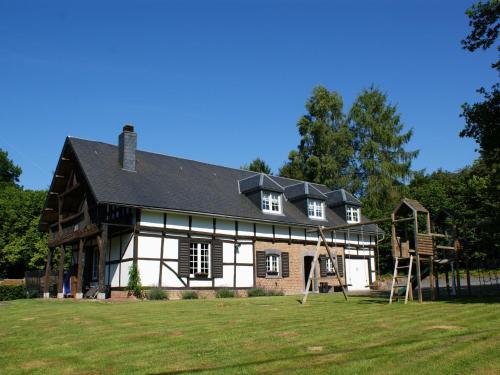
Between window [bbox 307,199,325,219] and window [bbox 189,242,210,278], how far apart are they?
7.66 m

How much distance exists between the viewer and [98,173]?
2200 cm

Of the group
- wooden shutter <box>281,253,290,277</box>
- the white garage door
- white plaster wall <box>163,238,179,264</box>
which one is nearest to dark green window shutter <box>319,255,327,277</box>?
the white garage door

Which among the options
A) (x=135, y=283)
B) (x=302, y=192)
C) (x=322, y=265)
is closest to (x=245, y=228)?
(x=302, y=192)

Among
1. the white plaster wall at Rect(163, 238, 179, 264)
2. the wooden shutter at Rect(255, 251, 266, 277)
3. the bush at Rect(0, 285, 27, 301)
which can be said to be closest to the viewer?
the white plaster wall at Rect(163, 238, 179, 264)

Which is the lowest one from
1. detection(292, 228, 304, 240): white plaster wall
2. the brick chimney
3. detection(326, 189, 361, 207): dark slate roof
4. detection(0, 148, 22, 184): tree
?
detection(292, 228, 304, 240): white plaster wall

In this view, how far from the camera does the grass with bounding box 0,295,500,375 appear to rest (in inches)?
228

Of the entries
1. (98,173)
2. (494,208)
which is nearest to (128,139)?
(98,173)

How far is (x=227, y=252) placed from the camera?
23.4 m

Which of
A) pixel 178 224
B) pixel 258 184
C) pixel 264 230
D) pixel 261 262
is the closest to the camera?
pixel 178 224

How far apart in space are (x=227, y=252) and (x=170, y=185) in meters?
4.14

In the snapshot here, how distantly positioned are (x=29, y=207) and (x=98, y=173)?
817 inches

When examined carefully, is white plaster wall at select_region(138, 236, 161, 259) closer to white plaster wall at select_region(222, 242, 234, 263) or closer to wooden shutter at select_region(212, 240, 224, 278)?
wooden shutter at select_region(212, 240, 224, 278)

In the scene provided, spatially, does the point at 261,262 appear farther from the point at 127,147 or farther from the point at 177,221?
the point at 127,147

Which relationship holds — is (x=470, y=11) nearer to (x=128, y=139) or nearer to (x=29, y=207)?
(x=128, y=139)
